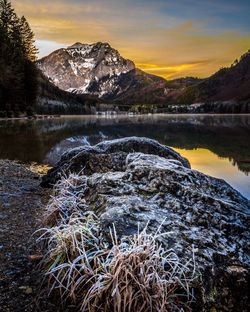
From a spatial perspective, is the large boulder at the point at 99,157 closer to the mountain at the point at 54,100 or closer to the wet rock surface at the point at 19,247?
the wet rock surface at the point at 19,247

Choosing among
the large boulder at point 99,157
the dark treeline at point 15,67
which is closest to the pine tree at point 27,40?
the dark treeline at point 15,67

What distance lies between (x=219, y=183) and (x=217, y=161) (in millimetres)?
13673

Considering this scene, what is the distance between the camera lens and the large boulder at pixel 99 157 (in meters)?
10.3

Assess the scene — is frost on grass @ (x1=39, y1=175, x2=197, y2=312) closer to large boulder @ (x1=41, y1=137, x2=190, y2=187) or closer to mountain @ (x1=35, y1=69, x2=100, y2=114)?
large boulder @ (x1=41, y1=137, x2=190, y2=187)

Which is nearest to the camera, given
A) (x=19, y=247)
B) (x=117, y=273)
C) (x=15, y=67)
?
(x=117, y=273)

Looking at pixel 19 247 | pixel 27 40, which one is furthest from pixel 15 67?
pixel 19 247

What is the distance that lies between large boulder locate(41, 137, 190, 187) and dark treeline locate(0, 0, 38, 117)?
6225cm

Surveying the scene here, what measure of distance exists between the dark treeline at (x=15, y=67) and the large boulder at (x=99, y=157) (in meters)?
62.3

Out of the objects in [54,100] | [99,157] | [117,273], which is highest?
[117,273]

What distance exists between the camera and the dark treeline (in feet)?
239

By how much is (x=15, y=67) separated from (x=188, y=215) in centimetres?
7947

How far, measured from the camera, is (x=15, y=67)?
7969cm

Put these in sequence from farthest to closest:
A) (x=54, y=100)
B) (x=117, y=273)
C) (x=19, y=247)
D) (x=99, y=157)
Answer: (x=54, y=100) → (x=99, y=157) → (x=19, y=247) → (x=117, y=273)

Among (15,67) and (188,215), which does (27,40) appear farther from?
(188,215)
